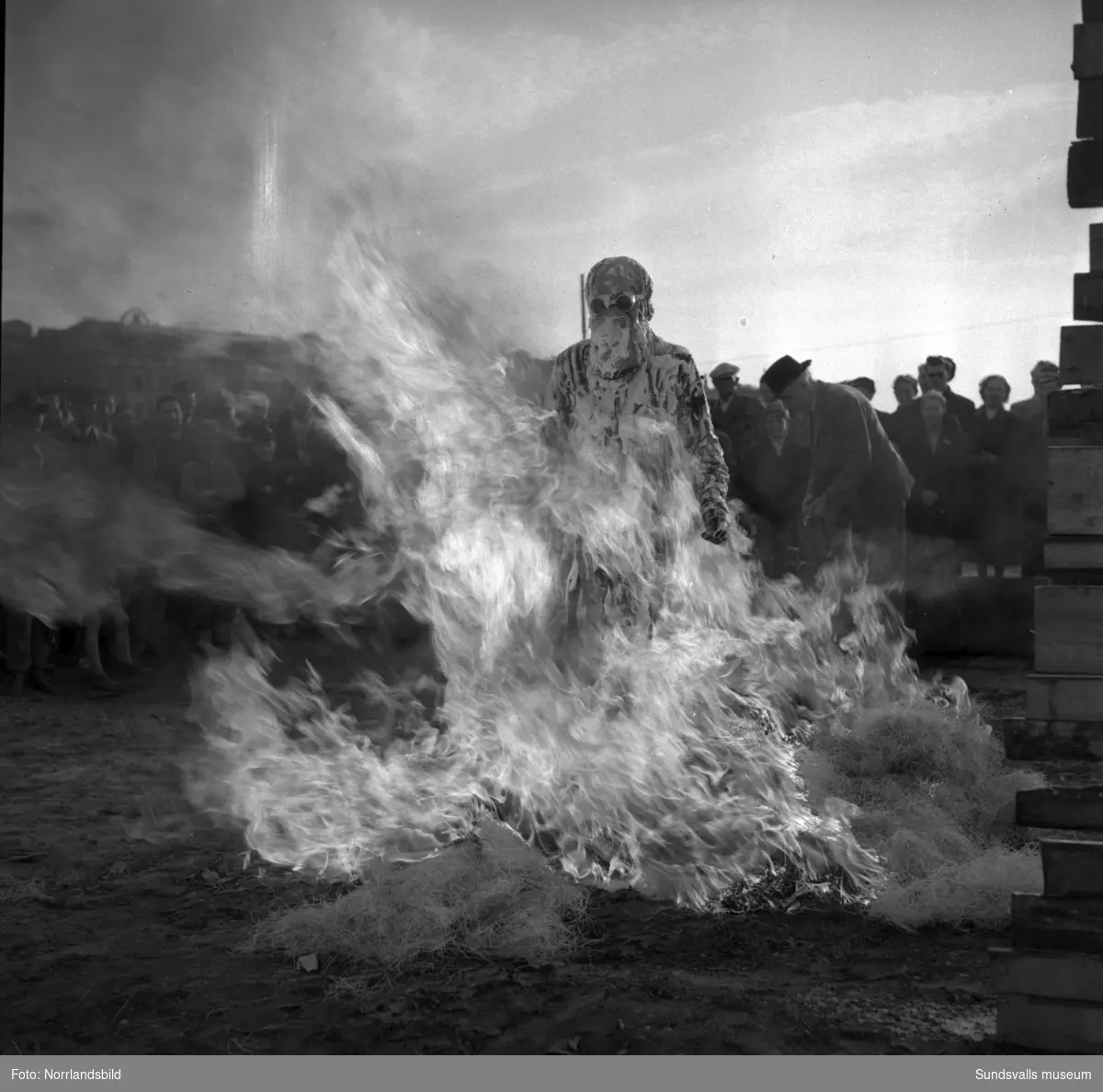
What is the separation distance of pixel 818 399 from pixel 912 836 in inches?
219

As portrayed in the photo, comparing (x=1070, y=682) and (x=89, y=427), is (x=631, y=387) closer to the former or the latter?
(x=1070, y=682)

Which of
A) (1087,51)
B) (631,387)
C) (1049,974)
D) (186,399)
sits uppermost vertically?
(186,399)

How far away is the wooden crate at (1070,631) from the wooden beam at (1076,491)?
168mm

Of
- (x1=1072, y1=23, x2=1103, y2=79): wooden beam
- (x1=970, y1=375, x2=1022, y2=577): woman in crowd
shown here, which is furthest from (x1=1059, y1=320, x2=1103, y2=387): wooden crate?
(x1=970, y1=375, x2=1022, y2=577): woman in crowd

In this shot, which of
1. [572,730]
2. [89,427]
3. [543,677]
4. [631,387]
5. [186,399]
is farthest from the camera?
[186,399]

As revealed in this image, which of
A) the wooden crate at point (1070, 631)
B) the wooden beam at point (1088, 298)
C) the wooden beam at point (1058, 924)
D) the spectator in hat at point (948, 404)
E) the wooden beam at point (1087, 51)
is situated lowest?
the wooden beam at point (1058, 924)

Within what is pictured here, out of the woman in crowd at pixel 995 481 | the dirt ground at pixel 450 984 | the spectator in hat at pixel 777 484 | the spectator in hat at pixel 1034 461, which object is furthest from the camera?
the woman in crowd at pixel 995 481

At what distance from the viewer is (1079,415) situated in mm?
3090

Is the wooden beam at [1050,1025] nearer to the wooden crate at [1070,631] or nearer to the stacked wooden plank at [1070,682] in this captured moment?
the stacked wooden plank at [1070,682]

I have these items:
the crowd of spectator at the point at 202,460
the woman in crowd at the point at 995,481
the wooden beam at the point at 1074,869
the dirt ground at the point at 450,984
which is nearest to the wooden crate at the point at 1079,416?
the wooden beam at the point at 1074,869

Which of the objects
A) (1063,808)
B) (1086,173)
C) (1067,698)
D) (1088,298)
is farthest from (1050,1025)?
(1086,173)

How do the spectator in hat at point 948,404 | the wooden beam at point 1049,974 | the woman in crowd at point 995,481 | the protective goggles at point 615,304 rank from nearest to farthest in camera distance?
the wooden beam at point 1049,974
the protective goggles at point 615,304
the woman in crowd at point 995,481
the spectator in hat at point 948,404

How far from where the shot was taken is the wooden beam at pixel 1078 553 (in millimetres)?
3059

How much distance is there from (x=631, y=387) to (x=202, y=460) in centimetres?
466
